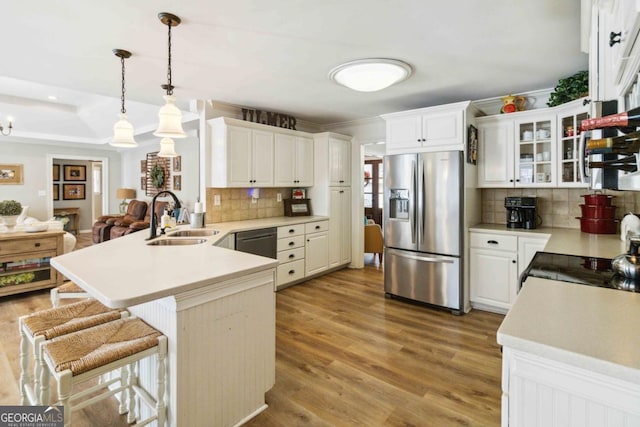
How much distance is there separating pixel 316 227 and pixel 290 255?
24.5 inches

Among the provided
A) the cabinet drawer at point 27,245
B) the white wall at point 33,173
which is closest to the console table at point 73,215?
the white wall at point 33,173

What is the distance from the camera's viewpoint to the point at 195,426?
5.22ft

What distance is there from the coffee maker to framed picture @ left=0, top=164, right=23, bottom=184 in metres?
9.64

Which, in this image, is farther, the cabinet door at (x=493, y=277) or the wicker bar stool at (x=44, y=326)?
the cabinet door at (x=493, y=277)

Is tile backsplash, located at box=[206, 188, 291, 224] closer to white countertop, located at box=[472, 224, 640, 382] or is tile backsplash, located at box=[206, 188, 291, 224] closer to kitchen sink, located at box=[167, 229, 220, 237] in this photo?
kitchen sink, located at box=[167, 229, 220, 237]

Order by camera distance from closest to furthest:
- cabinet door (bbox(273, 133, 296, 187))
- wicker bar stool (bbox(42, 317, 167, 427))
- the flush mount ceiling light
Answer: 1. wicker bar stool (bbox(42, 317, 167, 427))
2. the flush mount ceiling light
3. cabinet door (bbox(273, 133, 296, 187))

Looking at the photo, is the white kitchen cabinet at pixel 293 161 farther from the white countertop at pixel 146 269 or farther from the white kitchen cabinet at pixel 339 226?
the white countertop at pixel 146 269

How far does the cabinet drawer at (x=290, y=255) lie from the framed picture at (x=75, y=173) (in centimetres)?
841

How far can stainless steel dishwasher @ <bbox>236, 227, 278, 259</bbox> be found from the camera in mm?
3564

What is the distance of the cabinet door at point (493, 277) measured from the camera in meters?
3.27

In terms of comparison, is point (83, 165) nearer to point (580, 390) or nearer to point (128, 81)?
point (128, 81)

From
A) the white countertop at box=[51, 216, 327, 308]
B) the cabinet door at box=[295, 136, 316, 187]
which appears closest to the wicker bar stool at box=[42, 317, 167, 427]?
the white countertop at box=[51, 216, 327, 308]

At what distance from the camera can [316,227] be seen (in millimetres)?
4637

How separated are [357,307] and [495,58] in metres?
2.66
